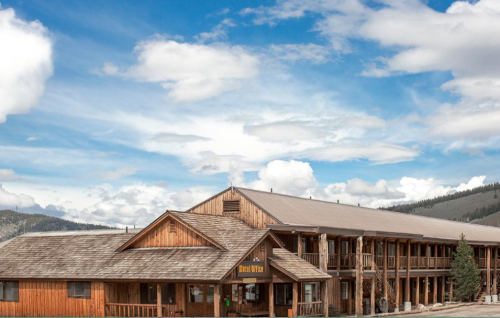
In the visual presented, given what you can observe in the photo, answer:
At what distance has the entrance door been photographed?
4081 centimetres

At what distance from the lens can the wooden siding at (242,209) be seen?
48.2 m

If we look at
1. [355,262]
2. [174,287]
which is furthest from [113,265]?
[355,262]

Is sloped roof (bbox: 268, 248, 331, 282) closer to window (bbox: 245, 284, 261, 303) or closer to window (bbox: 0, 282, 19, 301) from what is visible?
window (bbox: 245, 284, 261, 303)

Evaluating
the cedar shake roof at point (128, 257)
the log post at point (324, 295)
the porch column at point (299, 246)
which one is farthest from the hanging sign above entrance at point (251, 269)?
the log post at point (324, 295)

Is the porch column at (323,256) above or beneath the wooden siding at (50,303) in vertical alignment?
above

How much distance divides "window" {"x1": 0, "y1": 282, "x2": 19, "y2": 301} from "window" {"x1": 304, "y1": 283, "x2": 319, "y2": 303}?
1859 cm

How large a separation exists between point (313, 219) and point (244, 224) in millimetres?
5379

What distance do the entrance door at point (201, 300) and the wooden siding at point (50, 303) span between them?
531 centimetres

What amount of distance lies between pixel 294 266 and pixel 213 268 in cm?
586

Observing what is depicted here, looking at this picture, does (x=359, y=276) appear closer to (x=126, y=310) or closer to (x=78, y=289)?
(x=126, y=310)

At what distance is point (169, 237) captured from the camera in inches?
1703

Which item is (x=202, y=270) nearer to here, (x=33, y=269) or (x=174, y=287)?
(x=174, y=287)

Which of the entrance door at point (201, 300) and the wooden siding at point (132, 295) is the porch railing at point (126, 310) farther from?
the entrance door at point (201, 300)

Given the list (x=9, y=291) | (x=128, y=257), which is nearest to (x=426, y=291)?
(x=128, y=257)
